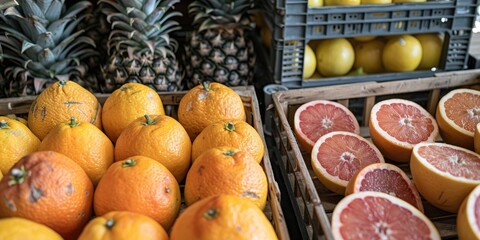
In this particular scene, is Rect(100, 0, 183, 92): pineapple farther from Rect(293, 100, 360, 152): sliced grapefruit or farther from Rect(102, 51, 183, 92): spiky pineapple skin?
Rect(293, 100, 360, 152): sliced grapefruit

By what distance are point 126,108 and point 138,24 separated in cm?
52

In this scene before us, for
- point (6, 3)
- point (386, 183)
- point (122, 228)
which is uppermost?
point (6, 3)

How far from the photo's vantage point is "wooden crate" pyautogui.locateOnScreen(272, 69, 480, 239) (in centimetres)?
101

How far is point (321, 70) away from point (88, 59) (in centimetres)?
87

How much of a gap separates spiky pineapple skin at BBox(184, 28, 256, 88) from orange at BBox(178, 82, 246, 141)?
55cm

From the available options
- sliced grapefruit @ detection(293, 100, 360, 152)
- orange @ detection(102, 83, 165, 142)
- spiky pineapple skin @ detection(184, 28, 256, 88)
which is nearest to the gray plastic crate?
spiky pineapple skin @ detection(184, 28, 256, 88)

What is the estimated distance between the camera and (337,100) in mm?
1312

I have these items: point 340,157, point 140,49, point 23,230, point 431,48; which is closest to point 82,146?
point 23,230

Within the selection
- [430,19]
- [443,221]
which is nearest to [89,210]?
[443,221]

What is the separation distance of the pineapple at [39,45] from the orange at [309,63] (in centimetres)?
74

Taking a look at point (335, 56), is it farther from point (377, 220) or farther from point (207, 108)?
point (377, 220)

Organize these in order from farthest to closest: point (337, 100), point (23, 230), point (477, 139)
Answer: point (337, 100) < point (477, 139) < point (23, 230)

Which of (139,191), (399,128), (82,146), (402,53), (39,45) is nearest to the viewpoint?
(139,191)

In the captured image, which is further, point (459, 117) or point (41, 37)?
point (41, 37)
